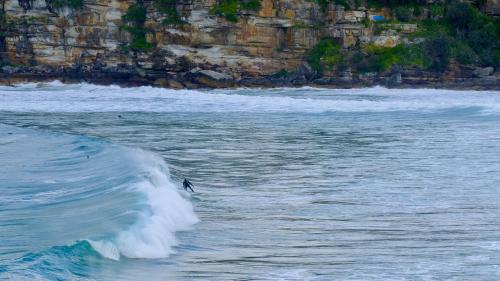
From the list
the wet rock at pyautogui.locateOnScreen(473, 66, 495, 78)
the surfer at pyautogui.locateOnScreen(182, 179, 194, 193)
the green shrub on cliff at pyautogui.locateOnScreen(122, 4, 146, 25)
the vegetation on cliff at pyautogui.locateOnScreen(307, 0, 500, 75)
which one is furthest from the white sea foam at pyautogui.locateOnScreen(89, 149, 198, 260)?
the green shrub on cliff at pyautogui.locateOnScreen(122, 4, 146, 25)

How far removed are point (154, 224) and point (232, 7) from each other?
97.3ft

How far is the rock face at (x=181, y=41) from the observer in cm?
3822

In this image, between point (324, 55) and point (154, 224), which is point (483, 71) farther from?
point (154, 224)

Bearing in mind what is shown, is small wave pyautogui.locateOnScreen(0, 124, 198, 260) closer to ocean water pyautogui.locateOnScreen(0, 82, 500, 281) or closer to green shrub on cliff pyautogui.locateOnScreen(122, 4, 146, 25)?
ocean water pyautogui.locateOnScreen(0, 82, 500, 281)

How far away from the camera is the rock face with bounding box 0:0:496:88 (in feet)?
125

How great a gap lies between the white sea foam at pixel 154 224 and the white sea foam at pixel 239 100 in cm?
1536

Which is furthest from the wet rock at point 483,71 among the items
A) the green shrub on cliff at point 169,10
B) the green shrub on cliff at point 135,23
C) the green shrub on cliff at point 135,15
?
the green shrub on cliff at point 135,15

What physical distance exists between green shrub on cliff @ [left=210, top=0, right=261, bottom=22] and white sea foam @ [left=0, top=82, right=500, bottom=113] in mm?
3238

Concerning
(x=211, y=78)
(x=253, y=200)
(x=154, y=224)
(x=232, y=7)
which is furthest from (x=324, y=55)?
(x=154, y=224)

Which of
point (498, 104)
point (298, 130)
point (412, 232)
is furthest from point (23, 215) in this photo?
point (498, 104)

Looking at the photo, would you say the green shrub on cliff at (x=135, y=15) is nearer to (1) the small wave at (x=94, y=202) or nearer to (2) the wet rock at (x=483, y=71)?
(2) the wet rock at (x=483, y=71)

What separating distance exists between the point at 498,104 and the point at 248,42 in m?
12.9

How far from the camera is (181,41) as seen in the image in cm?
3900

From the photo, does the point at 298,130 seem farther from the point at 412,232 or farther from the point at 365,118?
the point at 412,232
